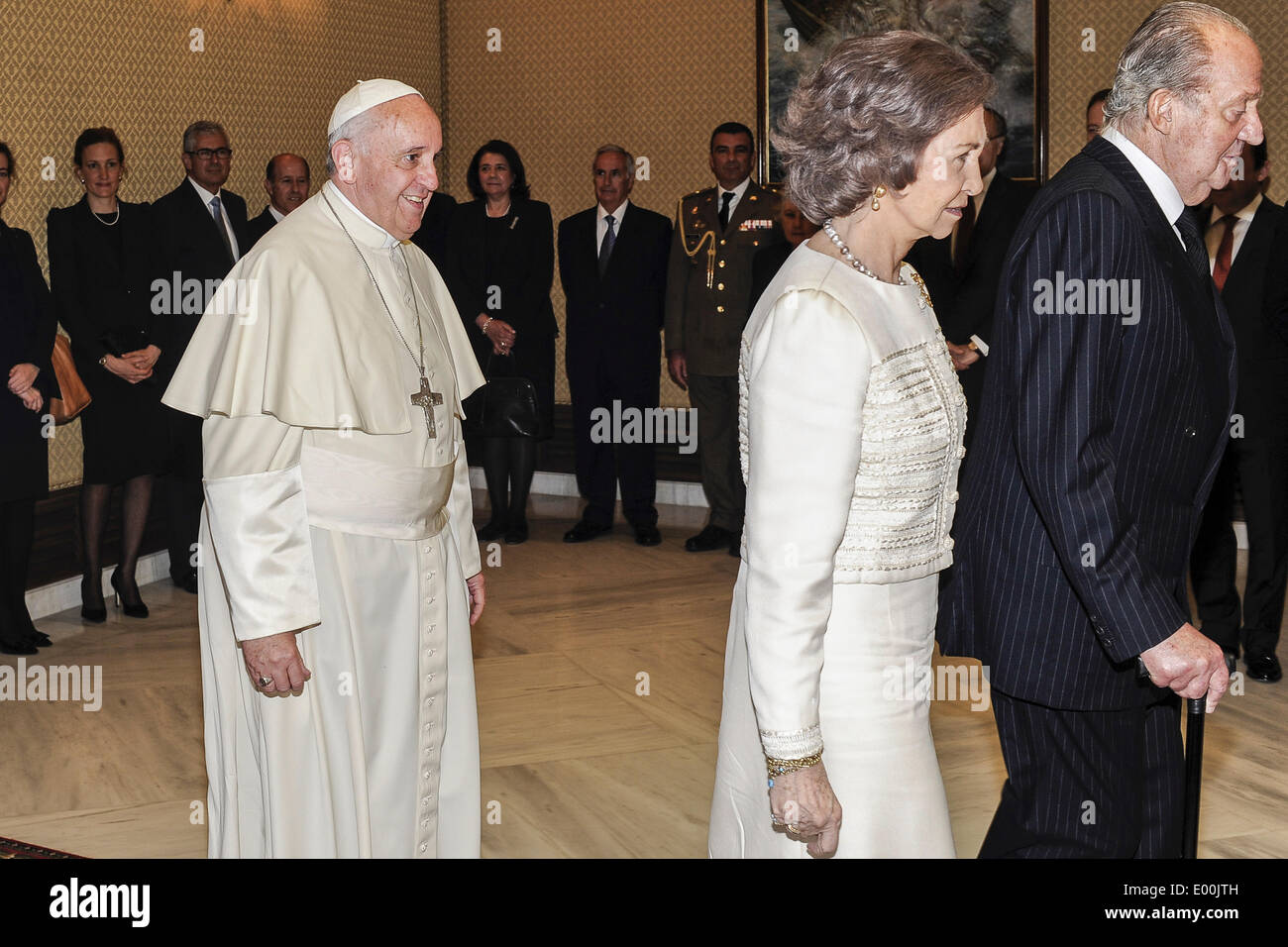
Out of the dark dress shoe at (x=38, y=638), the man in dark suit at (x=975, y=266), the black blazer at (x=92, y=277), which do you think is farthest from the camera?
the black blazer at (x=92, y=277)

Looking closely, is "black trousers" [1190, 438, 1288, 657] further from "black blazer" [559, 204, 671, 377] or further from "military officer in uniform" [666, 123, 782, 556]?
"black blazer" [559, 204, 671, 377]

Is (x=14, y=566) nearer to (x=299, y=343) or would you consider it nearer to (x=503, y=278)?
(x=503, y=278)

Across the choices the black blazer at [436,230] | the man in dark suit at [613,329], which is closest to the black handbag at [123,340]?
the black blazer at [436,230]

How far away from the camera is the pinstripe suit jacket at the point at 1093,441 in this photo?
1.96 metres

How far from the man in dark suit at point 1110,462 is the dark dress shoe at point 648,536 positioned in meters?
5.17

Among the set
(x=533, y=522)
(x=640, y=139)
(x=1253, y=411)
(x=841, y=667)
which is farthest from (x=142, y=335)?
(x=841, y=667)

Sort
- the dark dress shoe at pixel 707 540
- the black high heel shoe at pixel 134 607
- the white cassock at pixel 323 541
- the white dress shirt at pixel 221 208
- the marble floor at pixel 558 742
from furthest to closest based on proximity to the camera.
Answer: the dark dress shoe at pixel 707 540, the white dress shirt at pixel 221 208, the black high heel shoe at pixel 134 607, the marble floor at pixel 558 742, the white cassock at pixel 323 541

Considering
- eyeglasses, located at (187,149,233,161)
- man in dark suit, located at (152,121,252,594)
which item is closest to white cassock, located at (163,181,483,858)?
man in dark suit, located at (152,121,252,594)

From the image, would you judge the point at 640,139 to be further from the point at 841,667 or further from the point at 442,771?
the point at 841,667

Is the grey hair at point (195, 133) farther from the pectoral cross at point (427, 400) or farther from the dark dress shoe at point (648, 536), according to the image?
the pectoral cross at point (427, 400)

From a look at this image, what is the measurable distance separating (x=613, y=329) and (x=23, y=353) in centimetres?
314

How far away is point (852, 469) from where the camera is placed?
1801mm

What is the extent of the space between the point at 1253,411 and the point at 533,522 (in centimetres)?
431

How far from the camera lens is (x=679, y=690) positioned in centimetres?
486
